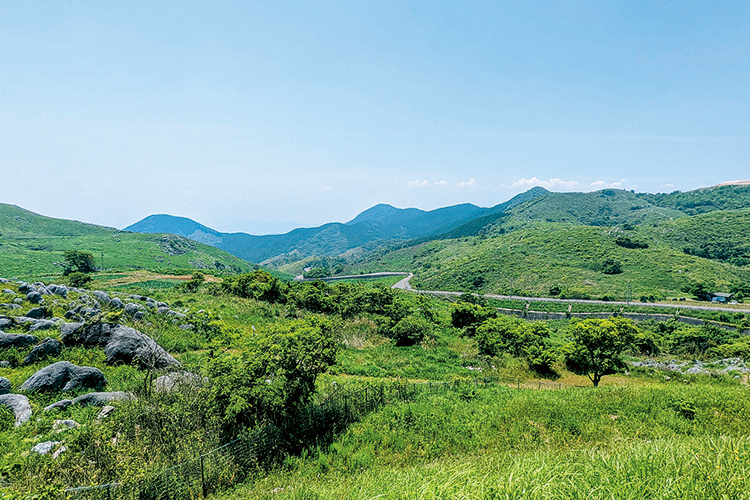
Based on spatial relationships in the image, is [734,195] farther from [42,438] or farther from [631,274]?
[42,438]

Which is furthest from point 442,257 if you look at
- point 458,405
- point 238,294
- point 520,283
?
point 458,405

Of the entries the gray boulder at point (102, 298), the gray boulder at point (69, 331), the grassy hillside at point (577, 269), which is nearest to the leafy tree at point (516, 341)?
the gray boulder at point (69, 331)

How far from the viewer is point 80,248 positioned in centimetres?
11350

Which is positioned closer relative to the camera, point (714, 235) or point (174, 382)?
point (174, 382)

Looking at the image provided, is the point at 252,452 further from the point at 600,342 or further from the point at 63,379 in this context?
the point at 600,342

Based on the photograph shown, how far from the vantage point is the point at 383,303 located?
33188 mm

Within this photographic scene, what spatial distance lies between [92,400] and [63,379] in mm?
1812

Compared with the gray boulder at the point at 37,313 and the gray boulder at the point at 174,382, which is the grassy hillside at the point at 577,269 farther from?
the gray boulder at the point at 37,313

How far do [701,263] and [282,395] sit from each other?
11398cm

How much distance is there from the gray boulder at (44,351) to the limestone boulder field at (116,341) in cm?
79

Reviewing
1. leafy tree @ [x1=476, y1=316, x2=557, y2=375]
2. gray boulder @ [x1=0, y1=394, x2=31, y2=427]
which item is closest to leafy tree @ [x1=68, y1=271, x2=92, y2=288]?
gray boulder @ [x1=0, y1=394, x2=31, y2=427]

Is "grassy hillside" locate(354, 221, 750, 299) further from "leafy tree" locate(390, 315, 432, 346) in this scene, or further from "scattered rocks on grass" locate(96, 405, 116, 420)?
"scattered rocks on grass" locate(96, 405, 116, 420)

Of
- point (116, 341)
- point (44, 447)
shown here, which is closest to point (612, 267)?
point (116, 341)

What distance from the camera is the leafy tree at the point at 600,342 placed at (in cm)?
1730
